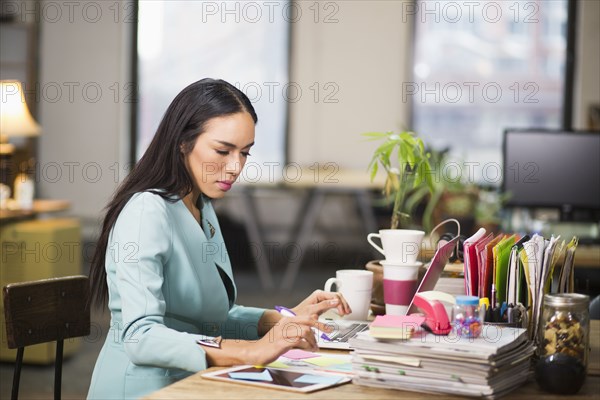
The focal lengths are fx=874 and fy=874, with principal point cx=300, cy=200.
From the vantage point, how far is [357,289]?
6.93ft

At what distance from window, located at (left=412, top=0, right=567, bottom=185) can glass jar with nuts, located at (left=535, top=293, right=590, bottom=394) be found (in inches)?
228

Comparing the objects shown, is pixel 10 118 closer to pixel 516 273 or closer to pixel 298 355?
pixel 298 355

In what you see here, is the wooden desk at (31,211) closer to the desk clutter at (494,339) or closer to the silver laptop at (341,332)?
the silver laptop at (341,332)

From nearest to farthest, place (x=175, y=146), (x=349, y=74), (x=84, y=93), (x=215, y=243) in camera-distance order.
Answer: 1. (x=175, y=146)
2. (x=215, y=243)
3. (x=349, y=74)
4. (x=84, y=93)

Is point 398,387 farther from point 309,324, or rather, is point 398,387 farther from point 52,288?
point 52,288

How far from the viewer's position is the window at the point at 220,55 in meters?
7.53

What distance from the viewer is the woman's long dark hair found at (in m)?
1.90

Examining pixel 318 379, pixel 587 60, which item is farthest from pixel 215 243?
pixel 587 60

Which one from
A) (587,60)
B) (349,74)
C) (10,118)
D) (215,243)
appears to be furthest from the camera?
(349,74)

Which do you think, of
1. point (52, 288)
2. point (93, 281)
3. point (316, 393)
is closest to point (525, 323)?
point (316, 393)

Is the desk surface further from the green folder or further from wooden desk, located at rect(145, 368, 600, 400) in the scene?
the green folder

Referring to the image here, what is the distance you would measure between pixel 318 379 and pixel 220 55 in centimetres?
629

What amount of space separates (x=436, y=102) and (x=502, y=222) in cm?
321

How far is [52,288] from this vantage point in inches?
84.5
